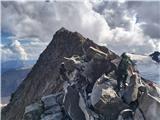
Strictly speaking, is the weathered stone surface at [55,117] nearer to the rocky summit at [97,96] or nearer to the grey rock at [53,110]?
the rocky summit at [97,96]

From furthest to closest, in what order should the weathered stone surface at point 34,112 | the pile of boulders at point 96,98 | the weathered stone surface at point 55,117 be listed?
the weathered stone surface at point 34,112, the weathered stone surface at point 55,117, the pile of boulders at point 96,98

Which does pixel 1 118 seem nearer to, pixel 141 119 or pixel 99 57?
pixel 99 57

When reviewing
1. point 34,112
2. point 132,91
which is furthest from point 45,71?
point 132,91

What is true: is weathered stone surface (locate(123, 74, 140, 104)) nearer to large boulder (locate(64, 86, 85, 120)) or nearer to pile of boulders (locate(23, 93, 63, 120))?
large boulder (locate(64, 86, 85, 120))

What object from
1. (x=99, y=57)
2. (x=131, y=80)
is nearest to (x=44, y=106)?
(x=99, y=57)

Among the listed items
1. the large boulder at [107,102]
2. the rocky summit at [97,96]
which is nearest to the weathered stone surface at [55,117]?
the rocky summit at [97,96]

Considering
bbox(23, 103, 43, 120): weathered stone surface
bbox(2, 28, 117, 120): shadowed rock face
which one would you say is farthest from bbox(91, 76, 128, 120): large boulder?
bbox(2, 28, 117, 120): shadowed rock face

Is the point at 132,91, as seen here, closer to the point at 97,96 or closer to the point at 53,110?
the point at 97,96
